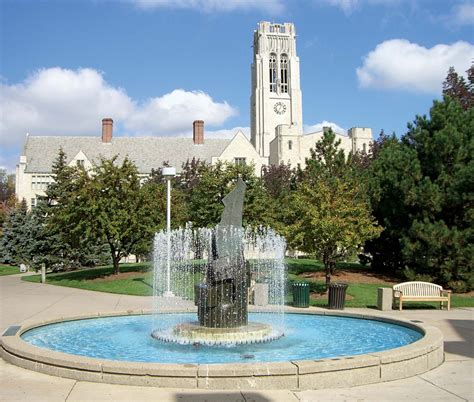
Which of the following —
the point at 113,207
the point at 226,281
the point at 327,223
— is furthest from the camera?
the point at 113,207

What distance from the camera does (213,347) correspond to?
11.0m

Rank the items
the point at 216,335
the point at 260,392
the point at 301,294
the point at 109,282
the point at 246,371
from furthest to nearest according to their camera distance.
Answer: the point at 109,282
the point at 301,294
the point at 216,335
the point at 246,371
the point at 260,392

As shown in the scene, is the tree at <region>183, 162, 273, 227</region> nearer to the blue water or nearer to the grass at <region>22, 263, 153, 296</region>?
the grass at <region>22, 263, 153, 296</region>

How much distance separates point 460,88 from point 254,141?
71.6 m

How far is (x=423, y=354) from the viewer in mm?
8875

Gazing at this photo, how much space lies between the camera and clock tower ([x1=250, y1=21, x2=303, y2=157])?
361ft

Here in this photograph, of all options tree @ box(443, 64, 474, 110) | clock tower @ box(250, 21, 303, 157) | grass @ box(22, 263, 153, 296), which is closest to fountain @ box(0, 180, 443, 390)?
grass @ box(22, 263, 153, 296)

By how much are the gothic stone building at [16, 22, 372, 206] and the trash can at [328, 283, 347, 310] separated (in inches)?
1422

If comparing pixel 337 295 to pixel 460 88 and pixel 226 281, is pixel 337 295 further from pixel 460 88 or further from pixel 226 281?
pixel 460 88

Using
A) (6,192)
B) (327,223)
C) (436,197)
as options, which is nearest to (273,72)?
(6,192)

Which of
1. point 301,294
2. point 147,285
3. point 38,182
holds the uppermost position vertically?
point 38,182

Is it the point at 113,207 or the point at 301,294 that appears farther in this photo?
the point at 113,207

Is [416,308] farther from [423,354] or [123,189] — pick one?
[123,189]

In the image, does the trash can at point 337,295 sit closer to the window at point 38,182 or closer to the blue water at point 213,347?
the blue water at point 213,347
